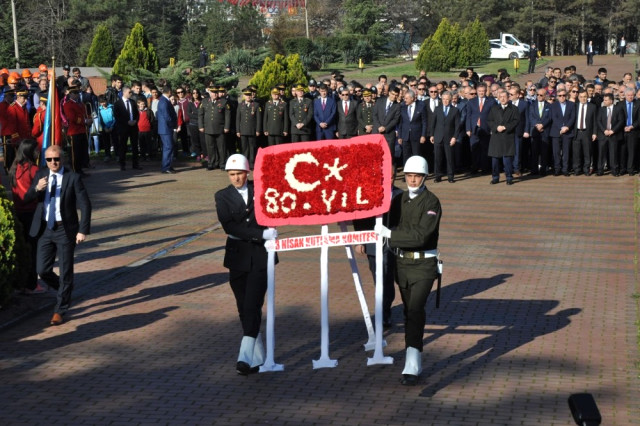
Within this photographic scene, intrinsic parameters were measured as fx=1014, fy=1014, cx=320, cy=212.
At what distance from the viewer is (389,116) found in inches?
826

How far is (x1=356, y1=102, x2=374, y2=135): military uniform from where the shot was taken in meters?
21.9

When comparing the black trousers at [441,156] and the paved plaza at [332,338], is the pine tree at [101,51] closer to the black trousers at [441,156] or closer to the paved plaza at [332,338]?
the black trousers at [441,156]

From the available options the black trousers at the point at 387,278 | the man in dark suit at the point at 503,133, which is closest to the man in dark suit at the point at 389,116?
the man in dark suit at the point at 503,133

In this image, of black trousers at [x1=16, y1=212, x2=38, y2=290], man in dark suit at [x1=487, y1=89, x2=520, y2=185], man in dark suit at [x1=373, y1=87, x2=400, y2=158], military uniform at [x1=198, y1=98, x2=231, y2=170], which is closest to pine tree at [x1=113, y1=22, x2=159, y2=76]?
military uniform at [x1=198, y1=98, x2=231, y2=170]

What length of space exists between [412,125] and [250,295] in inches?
508

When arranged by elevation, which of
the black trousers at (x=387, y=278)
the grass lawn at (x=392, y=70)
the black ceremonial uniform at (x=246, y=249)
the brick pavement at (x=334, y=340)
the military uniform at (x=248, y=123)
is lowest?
the brick pavement at (x=334, y=340)

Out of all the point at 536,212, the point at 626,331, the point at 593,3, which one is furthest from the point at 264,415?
the point at 593,3

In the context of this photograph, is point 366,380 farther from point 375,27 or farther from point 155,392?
point 375,27

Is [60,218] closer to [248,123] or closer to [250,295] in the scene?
[250,295]

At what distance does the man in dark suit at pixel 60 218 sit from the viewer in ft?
36.7

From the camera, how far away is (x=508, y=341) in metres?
10.3

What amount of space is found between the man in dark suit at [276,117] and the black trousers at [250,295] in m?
13.9

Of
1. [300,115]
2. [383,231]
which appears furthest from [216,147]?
[383,231]

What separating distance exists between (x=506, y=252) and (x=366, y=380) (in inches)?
240
